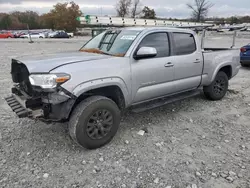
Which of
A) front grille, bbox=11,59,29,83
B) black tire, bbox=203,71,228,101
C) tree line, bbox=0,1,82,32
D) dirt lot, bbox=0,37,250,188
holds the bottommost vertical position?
dirt lot, bbox=0,37,250,188

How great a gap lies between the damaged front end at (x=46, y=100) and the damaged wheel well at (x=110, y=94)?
1.02 ft

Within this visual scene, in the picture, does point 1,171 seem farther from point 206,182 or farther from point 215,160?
point 215,160

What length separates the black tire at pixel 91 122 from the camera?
3078 millimetres

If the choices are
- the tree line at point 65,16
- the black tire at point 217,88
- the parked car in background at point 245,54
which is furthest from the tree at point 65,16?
the black tire at point 217,88

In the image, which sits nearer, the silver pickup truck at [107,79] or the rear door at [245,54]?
the silver pickup truck at [107,79]

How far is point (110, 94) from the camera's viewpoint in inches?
142

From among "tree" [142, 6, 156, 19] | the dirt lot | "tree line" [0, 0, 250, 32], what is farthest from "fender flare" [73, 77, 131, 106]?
"tree" [142, 6, 156, 19]

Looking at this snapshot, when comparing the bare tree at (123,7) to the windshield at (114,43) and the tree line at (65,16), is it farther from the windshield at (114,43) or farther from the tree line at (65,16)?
the windshield at (114,43)

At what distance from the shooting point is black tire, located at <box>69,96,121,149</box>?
308 cm

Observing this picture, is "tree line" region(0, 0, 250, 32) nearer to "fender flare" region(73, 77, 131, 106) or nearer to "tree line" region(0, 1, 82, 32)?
"tree line" region(0, 1, 82, 32)

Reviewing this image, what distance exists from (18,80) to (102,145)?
5.54 ft

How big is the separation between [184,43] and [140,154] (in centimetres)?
247

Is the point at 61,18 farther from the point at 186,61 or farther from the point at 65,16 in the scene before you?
the point at 186,61

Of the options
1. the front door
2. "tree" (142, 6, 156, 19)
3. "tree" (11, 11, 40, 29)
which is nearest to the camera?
the front door
